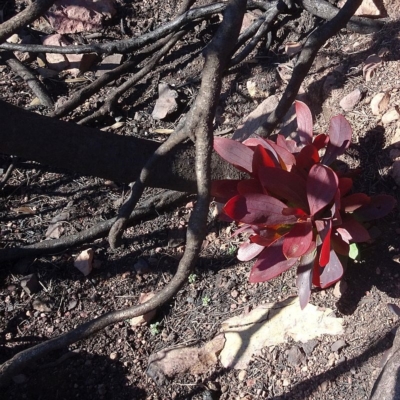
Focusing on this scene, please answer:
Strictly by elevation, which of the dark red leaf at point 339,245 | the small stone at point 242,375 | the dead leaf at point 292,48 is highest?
the dead leaf at point 292,48

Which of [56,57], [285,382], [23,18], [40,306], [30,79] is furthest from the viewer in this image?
[56,57]

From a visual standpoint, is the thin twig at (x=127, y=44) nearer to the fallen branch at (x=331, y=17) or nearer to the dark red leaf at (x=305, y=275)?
the fallen branch at (x=331, y=17)

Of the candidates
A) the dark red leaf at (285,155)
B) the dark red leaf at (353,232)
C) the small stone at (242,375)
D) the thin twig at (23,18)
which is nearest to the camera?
the thin twig at (23,18)

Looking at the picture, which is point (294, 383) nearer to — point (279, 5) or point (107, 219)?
point (107, 219)

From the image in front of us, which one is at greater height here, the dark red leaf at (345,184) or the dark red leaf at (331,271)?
the dark red leaf at (345,184)

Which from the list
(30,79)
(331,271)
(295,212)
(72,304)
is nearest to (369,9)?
(295,212)

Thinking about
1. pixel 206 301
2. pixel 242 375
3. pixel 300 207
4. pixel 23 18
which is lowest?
pixel 242 375

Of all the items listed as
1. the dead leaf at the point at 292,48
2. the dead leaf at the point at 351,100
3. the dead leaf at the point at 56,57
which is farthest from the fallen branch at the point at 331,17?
the dead leaf at the point at 56,57

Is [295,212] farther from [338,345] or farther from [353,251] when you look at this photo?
[338,345]
